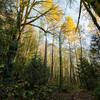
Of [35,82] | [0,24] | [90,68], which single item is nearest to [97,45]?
[90,68]

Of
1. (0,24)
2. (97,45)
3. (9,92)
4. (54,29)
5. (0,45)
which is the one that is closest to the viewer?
(9,92)

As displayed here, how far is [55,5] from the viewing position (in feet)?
20.5

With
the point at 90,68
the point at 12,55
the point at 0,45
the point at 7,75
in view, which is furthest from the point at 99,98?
the point at 0,45

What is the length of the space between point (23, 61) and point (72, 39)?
999 cm

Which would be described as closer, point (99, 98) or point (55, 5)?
point (99, 98)

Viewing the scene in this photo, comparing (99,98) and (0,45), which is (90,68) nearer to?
(99,98)

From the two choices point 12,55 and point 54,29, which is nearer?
point 12,55

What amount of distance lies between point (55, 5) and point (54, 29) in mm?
1862

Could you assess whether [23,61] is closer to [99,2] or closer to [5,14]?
[5,14]

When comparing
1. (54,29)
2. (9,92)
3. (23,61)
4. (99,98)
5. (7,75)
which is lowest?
(99,98)

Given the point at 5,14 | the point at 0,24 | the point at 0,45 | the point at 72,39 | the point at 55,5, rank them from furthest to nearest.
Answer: the point at 72,39 < the point at 55,5 < the point at 5,14 < the point at 0,24 < the point at 0,45

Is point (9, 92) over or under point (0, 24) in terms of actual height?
under

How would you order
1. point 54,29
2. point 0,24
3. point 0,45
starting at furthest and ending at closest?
point 54,29, point 0,24, point 0,45

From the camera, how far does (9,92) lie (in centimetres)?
255
